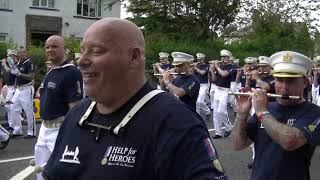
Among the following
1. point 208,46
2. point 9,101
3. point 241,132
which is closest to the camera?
point 241,132

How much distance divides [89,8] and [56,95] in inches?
1241

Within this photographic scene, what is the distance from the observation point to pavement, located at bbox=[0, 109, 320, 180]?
26.9 ft

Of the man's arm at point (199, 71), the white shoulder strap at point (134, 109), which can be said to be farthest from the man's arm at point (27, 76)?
the white shoulder strap at point (134, 109)

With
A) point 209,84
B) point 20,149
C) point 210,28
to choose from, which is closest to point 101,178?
point 20,149

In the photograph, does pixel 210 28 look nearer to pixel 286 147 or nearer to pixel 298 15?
pixel 298 15

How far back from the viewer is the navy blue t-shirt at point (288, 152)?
12.7ft

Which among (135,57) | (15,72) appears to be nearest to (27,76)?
(15,72)

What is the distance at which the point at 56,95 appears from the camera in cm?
609

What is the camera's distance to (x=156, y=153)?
7.17 feet

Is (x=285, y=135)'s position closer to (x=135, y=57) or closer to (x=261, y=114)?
(x=261, y=114)

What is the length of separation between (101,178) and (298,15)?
3799 centimetres

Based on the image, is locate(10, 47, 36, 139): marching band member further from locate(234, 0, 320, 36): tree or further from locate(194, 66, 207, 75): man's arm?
locate(234, 0, 320, 36): tree

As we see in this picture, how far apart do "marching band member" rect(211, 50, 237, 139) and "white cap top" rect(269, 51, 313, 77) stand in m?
7.81

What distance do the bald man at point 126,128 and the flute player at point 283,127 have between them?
68.4 inches
